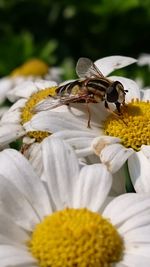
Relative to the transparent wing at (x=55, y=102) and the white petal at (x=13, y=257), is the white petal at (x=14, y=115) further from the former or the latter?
the white petal at (x=13, y=257)

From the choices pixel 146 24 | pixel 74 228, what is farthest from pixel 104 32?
pixel 74 228

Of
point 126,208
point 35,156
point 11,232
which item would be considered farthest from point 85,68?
point 11,232

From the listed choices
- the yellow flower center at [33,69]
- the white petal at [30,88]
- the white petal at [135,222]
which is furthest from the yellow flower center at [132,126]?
Answer: the yellow flower center at [33,69]

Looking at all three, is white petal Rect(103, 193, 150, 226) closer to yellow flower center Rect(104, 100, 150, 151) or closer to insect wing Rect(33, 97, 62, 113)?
yellow flower center Rect(104, 100, 150, 151)

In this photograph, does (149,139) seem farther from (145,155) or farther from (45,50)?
(45,50)

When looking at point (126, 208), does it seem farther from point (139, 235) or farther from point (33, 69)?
point (33, 69)
